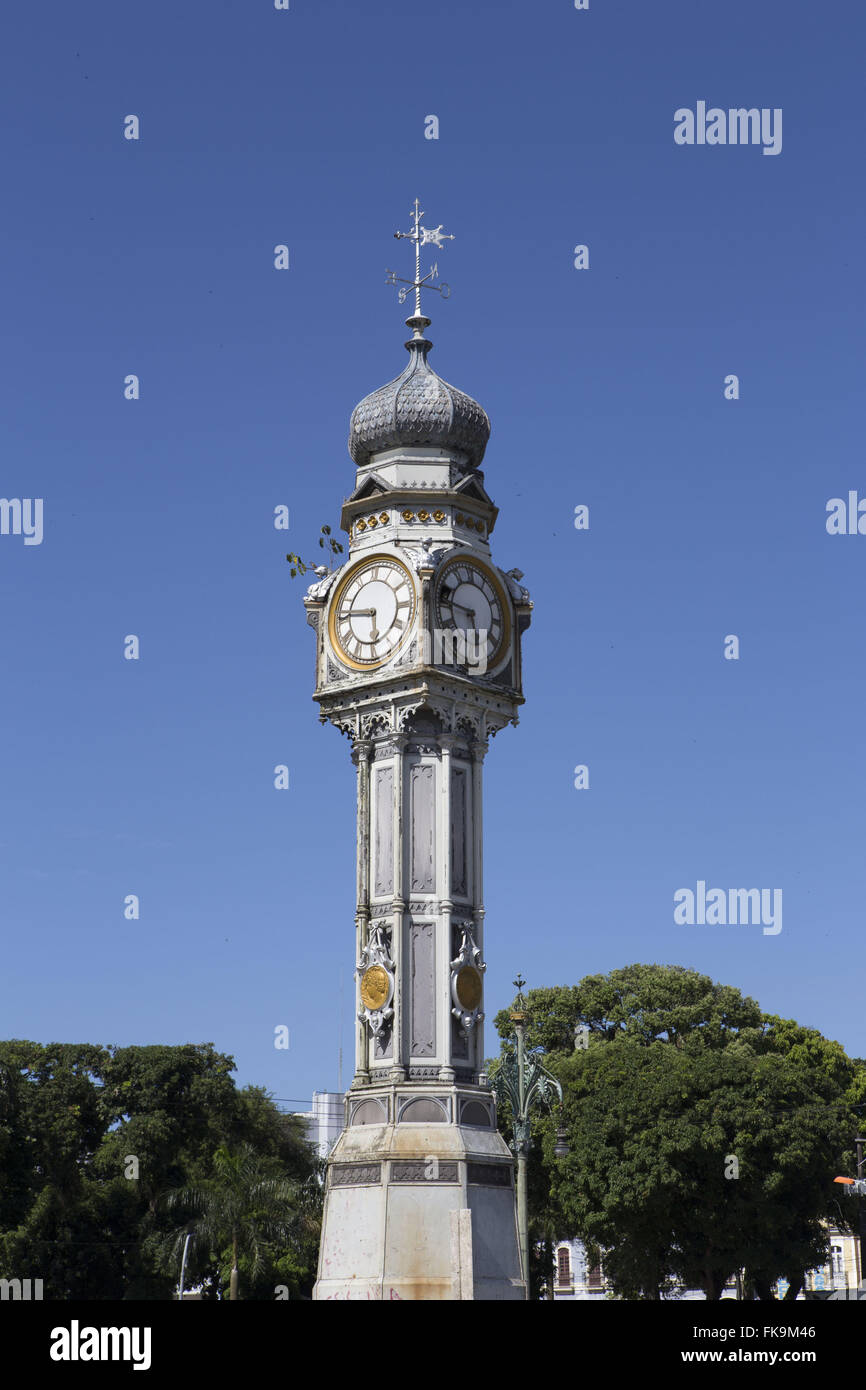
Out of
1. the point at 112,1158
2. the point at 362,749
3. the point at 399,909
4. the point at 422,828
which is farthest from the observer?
the point at 112,1158

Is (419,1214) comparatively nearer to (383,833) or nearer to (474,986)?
(474,986)

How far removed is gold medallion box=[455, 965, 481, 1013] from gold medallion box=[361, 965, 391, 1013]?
180cm

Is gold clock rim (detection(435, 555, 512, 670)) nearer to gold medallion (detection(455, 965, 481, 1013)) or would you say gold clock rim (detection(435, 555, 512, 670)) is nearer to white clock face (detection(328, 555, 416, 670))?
white clock face (detection(328, 555, 416, 670))

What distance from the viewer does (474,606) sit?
47375mm

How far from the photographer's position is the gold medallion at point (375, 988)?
4438 centimetres

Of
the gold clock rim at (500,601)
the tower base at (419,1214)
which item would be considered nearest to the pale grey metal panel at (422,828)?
the gold clock rim at (500,601)

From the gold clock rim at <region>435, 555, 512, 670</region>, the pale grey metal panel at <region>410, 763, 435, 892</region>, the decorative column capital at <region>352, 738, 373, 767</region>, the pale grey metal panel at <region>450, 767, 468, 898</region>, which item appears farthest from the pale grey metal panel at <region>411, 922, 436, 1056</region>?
the gold clock rim at <region>435, 555, 512, 670</region>

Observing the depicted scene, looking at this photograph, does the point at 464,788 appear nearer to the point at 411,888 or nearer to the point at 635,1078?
the point at 411,888

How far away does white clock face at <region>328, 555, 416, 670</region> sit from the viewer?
46.4 meters

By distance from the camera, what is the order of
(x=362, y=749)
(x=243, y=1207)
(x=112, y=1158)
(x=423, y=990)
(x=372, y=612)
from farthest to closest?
(x=112, y=1158), (x=243, y=1207), (x=372, y=612), (x=362, y=749), (x=423, y=990)

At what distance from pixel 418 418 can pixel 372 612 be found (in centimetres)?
561

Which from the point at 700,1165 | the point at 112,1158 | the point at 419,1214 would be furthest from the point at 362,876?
the point at 112,1158
